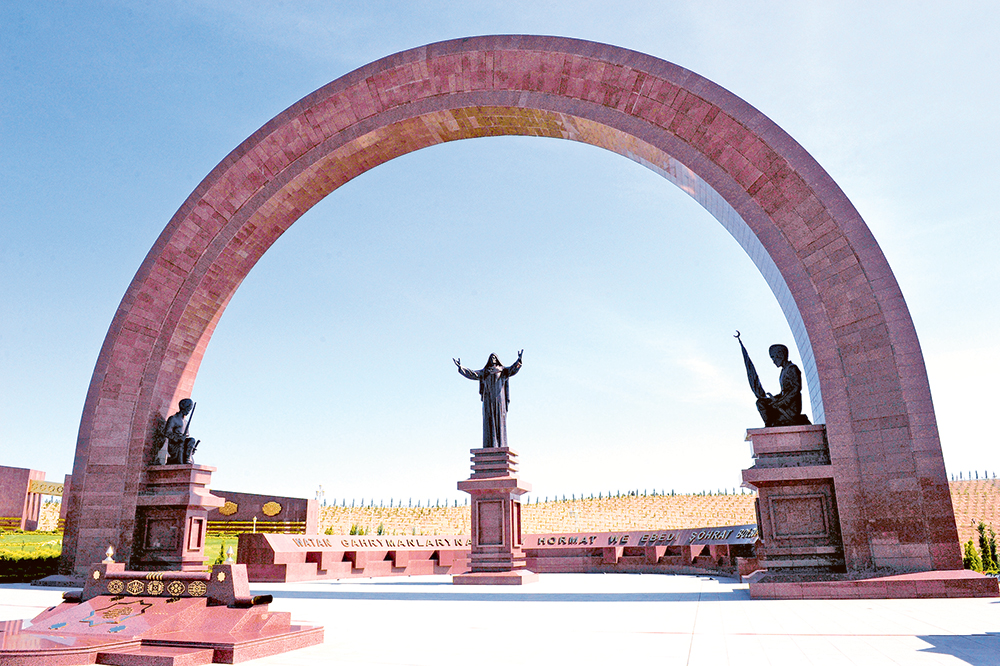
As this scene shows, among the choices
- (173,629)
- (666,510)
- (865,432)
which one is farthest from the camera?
(666,510)

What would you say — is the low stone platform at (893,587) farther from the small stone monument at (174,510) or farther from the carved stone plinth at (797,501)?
the small stone monument at (174,510)

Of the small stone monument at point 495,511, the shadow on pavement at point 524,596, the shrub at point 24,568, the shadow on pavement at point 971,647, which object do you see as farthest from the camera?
the shrub at point 24,568

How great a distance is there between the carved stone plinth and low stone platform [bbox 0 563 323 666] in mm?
7513

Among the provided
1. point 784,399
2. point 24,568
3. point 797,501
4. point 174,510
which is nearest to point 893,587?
point 797,501

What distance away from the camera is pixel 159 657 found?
179 inches

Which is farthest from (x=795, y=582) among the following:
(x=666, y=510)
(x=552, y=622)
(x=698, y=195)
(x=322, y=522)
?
(x=322, y=522)

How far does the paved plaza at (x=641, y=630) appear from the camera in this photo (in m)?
4.73

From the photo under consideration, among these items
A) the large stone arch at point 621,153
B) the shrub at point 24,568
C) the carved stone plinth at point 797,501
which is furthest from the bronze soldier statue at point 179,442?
the carved stone plinth at point 797,501

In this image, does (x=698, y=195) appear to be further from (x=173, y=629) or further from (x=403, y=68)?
(x=173, y=629)

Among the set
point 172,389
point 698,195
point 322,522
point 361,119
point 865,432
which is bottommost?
point 322,522

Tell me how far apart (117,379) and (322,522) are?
3565cm

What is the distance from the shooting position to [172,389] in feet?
50.2

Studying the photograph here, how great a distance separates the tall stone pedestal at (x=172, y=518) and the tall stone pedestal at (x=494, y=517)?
572 centimetres

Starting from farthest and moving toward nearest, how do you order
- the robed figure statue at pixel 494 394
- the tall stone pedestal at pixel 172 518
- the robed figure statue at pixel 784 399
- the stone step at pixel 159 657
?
the robed figure statue at pixel 494 394 < the tall stone pedestal at pixel 172 518 < the robed figure statue at pixel 784 399 < the stone step at pixel 159 657
